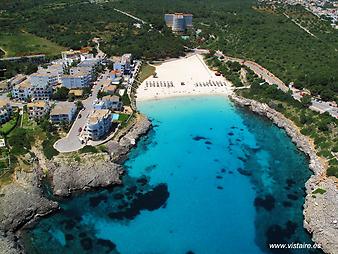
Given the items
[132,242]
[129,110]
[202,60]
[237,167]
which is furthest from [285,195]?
[202,60]

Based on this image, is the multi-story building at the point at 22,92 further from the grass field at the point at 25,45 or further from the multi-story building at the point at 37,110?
the grass field at the point at 25,45

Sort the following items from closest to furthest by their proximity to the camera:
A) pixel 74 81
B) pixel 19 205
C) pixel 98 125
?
pixel 19 205 → pixel 98 125 → pixel 74 81

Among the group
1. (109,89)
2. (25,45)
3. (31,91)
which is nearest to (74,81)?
(109,89)

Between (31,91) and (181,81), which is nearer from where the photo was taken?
(31,91)

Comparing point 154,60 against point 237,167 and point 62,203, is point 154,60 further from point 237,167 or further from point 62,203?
point 62,203

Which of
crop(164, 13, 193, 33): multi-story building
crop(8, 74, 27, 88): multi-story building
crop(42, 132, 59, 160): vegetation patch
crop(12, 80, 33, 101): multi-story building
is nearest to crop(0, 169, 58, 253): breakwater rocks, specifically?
crop(42, 132, 59, 160): vegetation patch

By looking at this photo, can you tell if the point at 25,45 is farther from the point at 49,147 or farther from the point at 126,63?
the point at 49,147
